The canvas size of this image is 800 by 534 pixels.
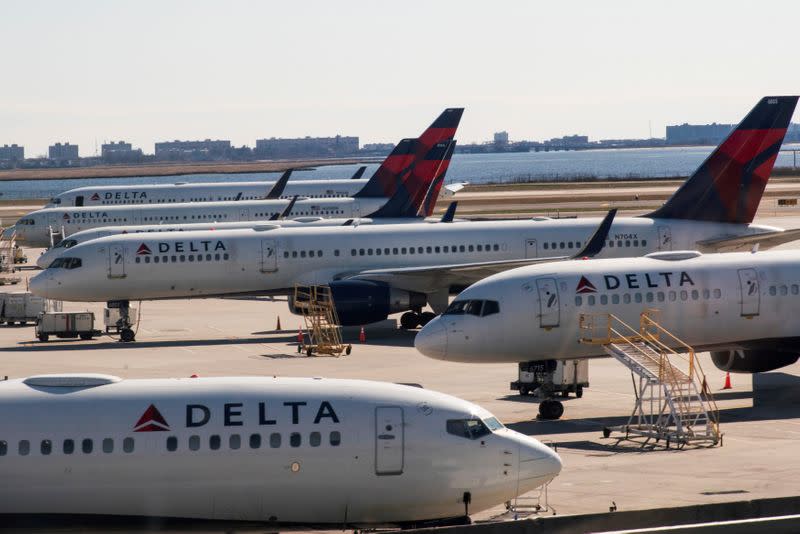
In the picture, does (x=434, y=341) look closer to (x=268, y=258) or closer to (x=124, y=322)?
(x=268, y=258)

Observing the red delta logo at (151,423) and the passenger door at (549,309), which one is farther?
the passenger door at (549,309)

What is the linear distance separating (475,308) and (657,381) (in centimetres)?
607

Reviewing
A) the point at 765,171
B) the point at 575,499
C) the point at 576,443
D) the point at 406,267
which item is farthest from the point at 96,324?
the point at 575,499

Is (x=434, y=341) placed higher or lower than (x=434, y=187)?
lower

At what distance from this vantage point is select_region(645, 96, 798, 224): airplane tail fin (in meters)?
55.1

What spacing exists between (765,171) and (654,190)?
128582mm

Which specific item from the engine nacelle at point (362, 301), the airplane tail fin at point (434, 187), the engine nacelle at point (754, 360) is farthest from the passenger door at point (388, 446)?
the airplane tail fin at point (434, 187)

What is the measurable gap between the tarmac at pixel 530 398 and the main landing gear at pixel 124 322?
0.68 metres

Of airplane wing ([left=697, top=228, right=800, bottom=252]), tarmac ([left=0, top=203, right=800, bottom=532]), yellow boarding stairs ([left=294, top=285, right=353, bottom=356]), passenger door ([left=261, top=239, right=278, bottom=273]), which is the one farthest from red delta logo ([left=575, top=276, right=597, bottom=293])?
passenger door ([left=261, top=239, right=278, bottom=273])

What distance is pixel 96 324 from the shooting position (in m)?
62.9

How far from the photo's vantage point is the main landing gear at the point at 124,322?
5506 cm

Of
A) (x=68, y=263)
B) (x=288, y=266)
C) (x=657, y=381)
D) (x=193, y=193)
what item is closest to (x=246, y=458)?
(x=657, y=381)

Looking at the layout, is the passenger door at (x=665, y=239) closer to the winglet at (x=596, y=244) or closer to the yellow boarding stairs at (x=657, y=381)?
the winglet at (x=596, y=244)

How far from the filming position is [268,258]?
2222 inches
